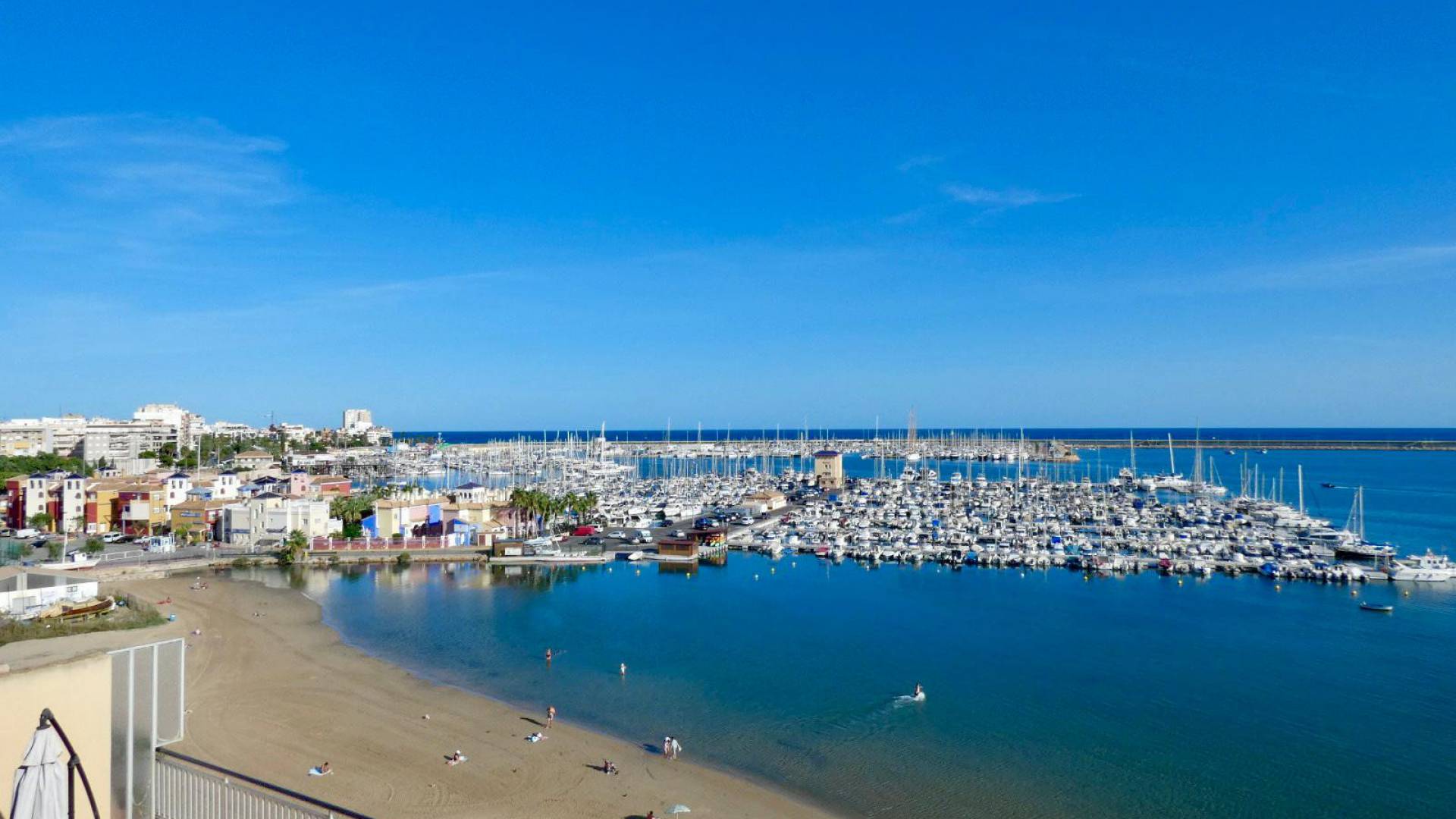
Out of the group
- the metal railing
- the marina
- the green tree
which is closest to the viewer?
the metal railing

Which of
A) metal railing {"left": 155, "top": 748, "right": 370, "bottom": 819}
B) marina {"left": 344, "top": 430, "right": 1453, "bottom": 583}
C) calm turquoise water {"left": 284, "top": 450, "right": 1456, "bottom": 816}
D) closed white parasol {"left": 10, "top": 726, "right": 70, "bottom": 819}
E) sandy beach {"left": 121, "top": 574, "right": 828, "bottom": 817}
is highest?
closed white parasol {"left": 10, "top": 726, "right": 70, "bottom": 819}

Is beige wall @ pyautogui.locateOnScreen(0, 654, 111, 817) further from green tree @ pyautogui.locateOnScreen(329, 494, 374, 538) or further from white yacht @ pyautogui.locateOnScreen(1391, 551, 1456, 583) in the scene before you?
white yacht @ pyautogui.locateOnScreen(1391, 551, 1456, 583)

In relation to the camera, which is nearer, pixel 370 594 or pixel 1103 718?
pixel 1103 718

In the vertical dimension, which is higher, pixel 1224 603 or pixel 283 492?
pixel 283 492

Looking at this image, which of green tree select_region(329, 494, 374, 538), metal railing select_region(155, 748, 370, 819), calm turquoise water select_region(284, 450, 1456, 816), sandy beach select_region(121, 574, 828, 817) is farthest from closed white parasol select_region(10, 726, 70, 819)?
green tree select_region(329, 494, 374, 538)

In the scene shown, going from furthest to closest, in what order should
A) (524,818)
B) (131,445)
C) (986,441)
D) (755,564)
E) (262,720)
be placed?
1. (986,441)
2. (131,445)
3. (755,564)
4. (262,720)
5. (524,818)

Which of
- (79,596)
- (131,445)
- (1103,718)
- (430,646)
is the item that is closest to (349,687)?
(430,646)

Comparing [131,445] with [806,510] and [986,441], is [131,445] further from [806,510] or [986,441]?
[986,441]

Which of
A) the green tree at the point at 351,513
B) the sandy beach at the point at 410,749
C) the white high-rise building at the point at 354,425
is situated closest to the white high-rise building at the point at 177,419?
the white high-rise building at the point at 354,425
